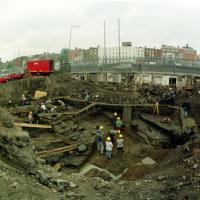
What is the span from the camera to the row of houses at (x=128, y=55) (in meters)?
39.8

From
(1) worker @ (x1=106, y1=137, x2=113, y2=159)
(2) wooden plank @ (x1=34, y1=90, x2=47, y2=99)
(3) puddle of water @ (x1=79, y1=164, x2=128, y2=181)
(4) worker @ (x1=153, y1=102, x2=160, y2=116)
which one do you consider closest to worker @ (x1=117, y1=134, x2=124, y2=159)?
(1) worker @ (x1=106, y1=137, x2=113, y2=159)

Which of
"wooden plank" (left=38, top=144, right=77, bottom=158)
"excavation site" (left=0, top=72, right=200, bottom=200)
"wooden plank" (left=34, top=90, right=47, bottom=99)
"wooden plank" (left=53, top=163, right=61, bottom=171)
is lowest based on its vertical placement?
"wooden plank" (left=53, top=163, right=61, bottom=171)

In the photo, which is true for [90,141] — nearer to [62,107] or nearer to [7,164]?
[62,107]

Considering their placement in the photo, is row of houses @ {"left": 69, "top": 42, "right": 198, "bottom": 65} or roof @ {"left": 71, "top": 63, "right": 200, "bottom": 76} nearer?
roof @ {"left": 71, "top": 63, "right": 200, "bottom": 76}

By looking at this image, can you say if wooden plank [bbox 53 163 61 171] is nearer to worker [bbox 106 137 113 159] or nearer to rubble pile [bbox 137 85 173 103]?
worker [bbox 106 137 113 159]

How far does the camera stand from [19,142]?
1376cm

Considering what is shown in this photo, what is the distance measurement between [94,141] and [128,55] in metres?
55.5

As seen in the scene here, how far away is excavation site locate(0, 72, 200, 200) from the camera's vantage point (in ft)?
43.1

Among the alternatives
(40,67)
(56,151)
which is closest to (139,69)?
(40,67)

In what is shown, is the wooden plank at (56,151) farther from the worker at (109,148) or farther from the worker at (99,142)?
the worker at (109,148)

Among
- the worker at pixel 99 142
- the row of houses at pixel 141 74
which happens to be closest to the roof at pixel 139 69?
the row of houses at pixel 141 74

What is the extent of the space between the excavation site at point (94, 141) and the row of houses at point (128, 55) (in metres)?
7.18

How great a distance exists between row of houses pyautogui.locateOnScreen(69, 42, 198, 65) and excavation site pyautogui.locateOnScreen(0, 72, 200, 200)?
7180 mm

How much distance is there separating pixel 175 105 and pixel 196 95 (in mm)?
1599
